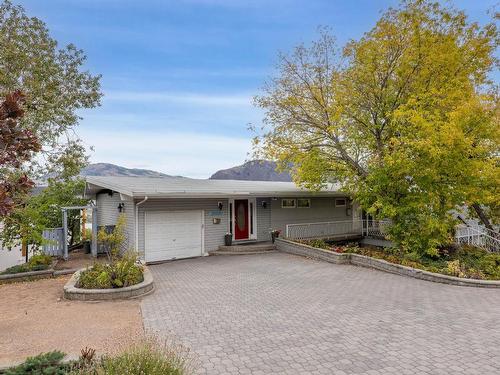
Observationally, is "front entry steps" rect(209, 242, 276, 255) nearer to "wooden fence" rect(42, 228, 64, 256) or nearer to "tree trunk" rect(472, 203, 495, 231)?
"wooden fence" rect(42, 228, 64, 256)

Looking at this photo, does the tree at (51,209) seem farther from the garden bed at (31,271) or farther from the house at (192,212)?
the garden bed at (31,271)

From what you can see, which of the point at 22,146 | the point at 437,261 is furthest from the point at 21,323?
the point at 437,261

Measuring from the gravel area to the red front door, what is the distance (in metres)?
8.83

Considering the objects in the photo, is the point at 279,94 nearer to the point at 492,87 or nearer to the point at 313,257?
the point at 313,257

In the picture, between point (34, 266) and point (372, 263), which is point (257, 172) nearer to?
point (372, 263)

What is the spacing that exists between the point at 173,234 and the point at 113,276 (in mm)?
5468

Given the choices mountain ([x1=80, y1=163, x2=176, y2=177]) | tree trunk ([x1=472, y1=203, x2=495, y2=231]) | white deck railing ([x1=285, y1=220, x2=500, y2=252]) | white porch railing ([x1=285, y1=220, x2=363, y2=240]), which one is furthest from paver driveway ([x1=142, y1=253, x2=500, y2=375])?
mountain ([x1=80, y1=163, x2=176, y2=177])

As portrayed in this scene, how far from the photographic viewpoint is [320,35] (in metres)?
15.2

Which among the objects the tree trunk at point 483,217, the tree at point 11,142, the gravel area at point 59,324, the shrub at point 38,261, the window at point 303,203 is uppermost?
the tree at point 11,142

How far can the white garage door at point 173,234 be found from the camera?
44.9 feet

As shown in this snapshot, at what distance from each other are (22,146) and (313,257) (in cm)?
1222

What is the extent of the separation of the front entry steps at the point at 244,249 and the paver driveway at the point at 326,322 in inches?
152

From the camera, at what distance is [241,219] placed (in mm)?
16781

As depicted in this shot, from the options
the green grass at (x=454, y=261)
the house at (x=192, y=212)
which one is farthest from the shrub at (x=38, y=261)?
the green grass at (x=454, y=261)
